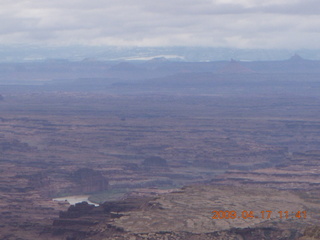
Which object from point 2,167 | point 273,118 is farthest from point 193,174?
point 273,118

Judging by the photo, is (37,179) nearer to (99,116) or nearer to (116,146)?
(116,146)
